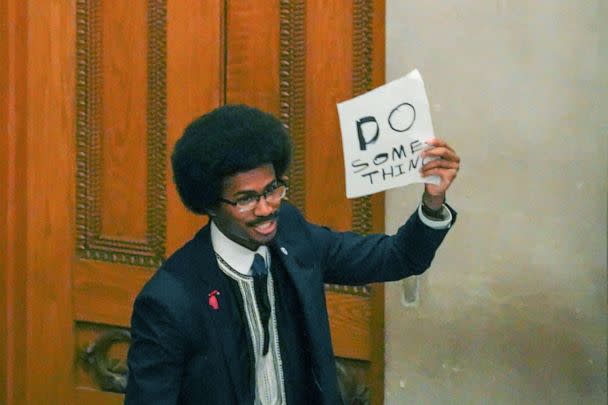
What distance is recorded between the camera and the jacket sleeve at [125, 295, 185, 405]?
87.0 inches

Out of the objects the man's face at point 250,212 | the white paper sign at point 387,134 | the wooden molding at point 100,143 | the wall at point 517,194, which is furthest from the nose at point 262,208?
the wooden molding at point 100,143

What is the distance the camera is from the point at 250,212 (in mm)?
2268

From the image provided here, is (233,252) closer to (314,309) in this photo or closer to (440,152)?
(314,309)

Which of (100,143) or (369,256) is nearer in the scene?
(369,256)

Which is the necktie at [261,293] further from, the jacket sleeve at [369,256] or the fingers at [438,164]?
the fingers at [438,164]

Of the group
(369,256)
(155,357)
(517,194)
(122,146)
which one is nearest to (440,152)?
(369,256)

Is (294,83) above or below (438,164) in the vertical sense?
above

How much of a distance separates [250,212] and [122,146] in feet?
4.77

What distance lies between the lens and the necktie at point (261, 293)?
2.33 metres

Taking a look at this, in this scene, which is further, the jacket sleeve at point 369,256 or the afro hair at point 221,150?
the jacket sleeve at point 369,256

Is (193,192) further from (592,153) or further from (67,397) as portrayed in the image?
(67,397)

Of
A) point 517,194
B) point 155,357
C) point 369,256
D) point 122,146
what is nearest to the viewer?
point 155,357

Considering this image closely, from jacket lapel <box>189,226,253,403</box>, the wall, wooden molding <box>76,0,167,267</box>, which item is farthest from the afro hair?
wooden molding <box>76,0,167,267</box>

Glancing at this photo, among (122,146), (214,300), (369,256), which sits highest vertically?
(122,146)
